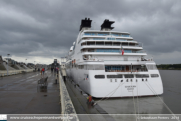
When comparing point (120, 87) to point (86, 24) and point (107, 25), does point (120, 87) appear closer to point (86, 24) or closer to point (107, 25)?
point (107, 25)

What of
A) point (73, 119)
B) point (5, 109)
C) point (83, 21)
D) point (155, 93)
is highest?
point (83, 21)

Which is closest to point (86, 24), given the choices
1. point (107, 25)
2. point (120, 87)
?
point (107, 25)

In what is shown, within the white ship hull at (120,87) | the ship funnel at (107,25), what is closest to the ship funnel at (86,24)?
the ship funnel at (107,25)

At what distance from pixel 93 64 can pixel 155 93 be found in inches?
325

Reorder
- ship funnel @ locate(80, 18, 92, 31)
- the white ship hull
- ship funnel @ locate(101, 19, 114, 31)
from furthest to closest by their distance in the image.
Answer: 1. ship funnel @ locate(80, 18, 92, 31)
2. ship funnel @ locate(101, 19, 114, 31)
3. the white ship hull

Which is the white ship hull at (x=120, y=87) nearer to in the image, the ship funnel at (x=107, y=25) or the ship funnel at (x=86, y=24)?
the ship funnel at (x=107, y=25)

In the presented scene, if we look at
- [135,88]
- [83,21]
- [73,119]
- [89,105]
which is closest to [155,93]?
[135,88]

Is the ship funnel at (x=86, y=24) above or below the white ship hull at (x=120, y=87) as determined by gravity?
above

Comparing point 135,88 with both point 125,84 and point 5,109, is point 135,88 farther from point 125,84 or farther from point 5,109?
point 5,109

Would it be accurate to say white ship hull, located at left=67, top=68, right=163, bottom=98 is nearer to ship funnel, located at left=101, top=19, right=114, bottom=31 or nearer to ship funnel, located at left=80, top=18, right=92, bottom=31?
ship funnel, located at left=101, top=19, right=114, bottom=31

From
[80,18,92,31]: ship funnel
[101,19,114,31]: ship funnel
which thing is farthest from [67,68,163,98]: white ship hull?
[80,18,92,31]: ship funnel

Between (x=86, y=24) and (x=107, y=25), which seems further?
(x=86, y=24)

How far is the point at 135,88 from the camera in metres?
14.6

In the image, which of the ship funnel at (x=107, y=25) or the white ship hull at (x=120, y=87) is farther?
the ship funnel at (x=107, y=25)
